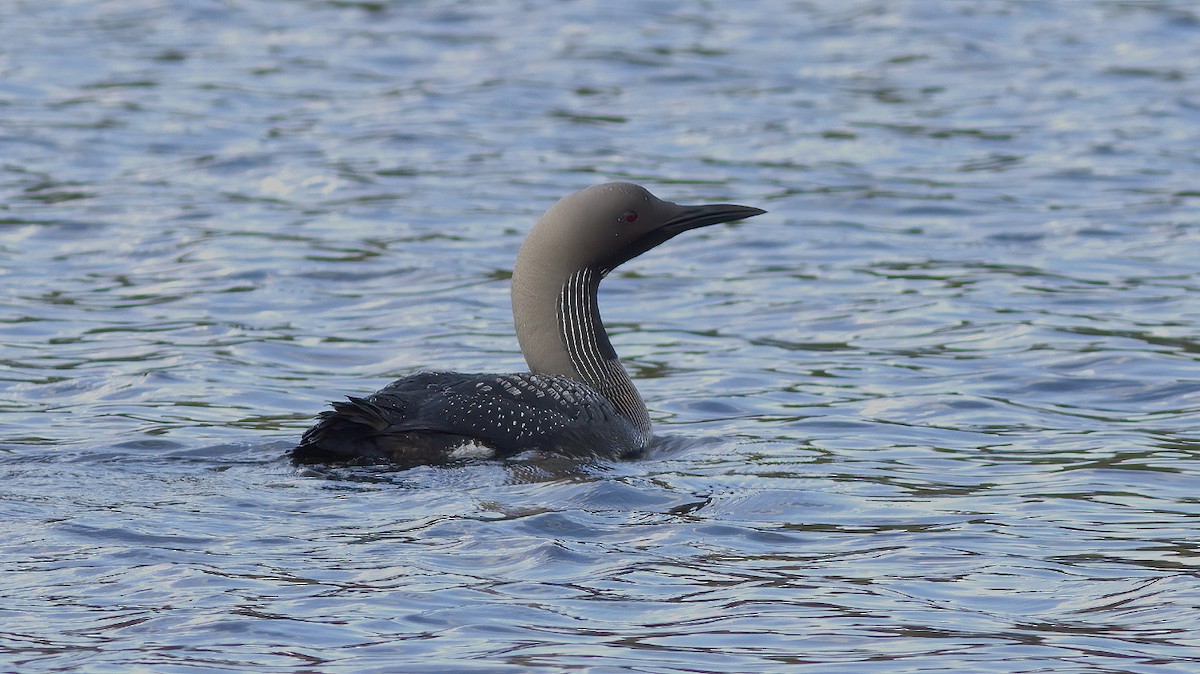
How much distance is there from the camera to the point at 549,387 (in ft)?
23.7

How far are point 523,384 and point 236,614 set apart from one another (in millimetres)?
2331

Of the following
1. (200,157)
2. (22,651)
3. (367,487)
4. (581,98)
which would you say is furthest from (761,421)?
(581,98)

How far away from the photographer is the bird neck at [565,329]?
24.9 feet

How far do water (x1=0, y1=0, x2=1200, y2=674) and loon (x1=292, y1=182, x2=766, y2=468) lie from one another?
135 mm

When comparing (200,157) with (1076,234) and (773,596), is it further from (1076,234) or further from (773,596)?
(773,596)

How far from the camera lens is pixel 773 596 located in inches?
207

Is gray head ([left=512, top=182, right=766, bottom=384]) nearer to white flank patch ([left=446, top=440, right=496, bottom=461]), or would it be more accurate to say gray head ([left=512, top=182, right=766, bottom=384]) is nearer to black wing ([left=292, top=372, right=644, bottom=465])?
black wing ([left=292, top=372, right=644, bottom=465])

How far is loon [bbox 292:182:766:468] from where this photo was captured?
6.75 meters

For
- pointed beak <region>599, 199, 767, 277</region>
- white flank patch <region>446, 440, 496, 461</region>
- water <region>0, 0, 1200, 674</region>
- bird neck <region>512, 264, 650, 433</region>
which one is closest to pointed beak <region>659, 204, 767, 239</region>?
pointed beak <region>599, 199, 767, 277</region>

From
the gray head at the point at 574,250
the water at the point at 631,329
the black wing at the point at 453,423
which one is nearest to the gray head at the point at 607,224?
the gray head at the point at 574,250

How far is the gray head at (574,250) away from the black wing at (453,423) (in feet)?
1.41

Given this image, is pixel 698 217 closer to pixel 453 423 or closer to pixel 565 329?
pixel 565 329

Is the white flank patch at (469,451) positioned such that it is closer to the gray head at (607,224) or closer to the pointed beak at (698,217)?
the gray head at (607,224)

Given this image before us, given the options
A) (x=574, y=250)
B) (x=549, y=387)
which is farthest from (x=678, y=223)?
(x=549, y=387)
